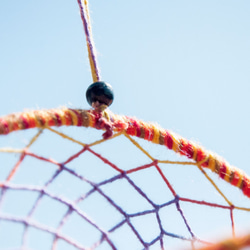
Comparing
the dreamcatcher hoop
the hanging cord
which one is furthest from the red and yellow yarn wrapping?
the hanging cord

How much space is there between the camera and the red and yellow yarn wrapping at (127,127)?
1.00 metres

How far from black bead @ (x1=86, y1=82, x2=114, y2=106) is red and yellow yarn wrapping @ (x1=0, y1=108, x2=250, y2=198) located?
0.12ft

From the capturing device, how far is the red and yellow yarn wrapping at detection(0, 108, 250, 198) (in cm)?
100

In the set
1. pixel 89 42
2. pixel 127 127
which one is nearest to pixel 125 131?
pixel 127 127

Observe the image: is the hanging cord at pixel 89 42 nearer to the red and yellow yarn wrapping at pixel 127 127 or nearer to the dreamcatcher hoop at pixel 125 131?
the dreamcatcher hoop at pixel 125 131

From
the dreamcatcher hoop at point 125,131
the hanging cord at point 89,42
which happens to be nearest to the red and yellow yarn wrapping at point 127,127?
the dreamcatcher hoop at point 125,131

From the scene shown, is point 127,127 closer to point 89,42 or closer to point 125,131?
point 125,131

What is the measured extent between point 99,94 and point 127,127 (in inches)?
5.2

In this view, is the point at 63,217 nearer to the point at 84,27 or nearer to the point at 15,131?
the point at 15,131

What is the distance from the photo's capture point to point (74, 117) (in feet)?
3.57

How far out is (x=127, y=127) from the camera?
3.93 feet

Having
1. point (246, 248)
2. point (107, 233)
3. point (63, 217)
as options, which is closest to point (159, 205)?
point (107, 233)

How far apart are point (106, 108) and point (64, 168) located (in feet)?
0.72

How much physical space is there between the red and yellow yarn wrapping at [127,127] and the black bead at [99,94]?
4 cm
